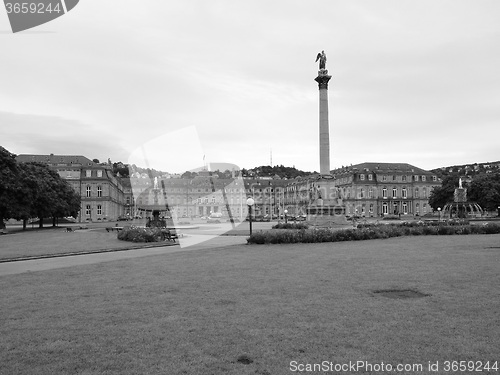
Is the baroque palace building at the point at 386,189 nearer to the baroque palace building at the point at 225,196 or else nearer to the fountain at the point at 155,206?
the baroque palace building at the point at 225,196

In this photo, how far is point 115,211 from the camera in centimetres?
12725

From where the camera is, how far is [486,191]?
92188mm

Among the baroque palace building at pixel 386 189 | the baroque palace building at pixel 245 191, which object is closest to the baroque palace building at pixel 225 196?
the baroque palace building at pixel 245 191

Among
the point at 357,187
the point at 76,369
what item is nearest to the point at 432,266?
the point at 76,369

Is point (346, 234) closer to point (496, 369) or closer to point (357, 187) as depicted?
point (496, 369)

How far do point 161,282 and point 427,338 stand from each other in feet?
28.9

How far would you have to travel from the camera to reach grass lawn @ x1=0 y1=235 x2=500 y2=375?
7285mm

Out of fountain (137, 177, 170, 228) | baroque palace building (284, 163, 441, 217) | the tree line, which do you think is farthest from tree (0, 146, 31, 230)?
baroque palace building (284, 163, 441, 217)

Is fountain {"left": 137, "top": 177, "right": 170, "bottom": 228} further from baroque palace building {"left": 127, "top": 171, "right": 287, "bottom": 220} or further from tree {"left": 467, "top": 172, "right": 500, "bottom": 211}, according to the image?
baroque palace building {"left": 127, "top": 171, "right": 287, "bottom": 220}

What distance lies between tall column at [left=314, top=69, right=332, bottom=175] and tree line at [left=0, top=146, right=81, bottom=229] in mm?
35867

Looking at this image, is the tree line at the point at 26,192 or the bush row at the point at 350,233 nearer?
the bush row at the point at 350,233

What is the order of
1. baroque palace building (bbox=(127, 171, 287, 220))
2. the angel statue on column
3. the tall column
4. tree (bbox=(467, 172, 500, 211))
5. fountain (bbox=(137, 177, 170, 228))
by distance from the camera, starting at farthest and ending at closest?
1. baroque palace building (bbox=(127, 171, 287, 220))
2. tree (bbox=(467, 172, 500, 211))
3. the angel statue on column
4. the tall column
5. fountain (bbox=(137, 177, 170, 228))

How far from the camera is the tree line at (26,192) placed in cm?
5078

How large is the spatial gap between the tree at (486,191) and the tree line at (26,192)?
270 ft
